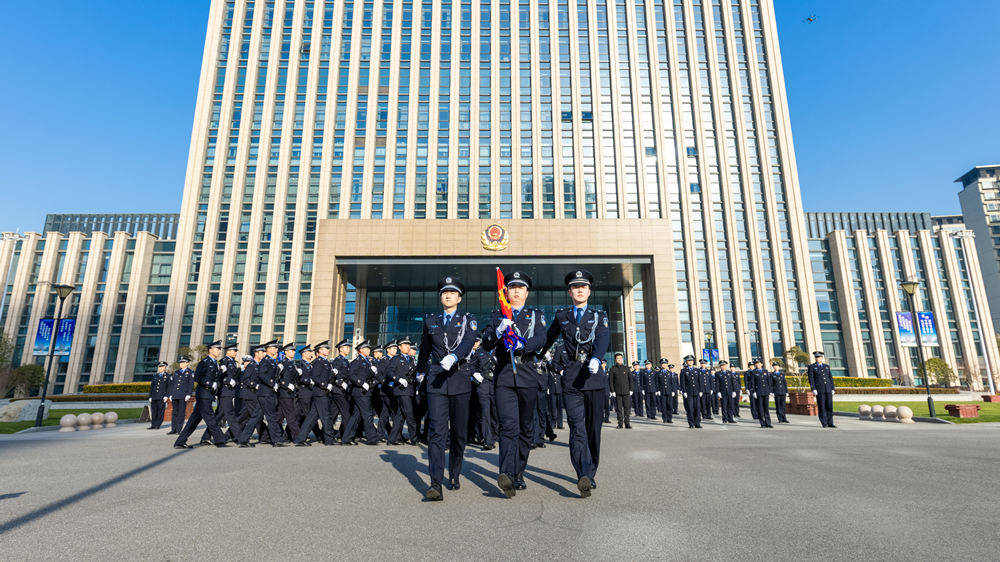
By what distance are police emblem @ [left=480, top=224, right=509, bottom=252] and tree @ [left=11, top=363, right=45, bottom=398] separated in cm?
4350

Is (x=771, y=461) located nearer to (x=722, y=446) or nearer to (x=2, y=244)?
(x=722, y=446)

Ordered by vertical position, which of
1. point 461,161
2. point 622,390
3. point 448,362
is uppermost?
point 461,161

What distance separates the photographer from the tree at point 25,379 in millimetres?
40562

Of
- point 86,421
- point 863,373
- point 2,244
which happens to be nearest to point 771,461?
point 86,421

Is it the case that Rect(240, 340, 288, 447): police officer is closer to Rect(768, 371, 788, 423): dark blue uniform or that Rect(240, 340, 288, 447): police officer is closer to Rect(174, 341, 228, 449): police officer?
Rect(174, 341, 228, 449): police officer

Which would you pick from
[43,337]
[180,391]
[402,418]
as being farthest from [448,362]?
[43,337]

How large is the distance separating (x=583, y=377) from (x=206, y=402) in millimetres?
8730

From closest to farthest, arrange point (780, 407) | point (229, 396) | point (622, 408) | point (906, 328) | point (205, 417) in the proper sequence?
point (205, 417) → point (229, 396) → point (622, 408) → point (780, 407) → point (906, 328)

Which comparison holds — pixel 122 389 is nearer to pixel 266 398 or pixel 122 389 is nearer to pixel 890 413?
pixel 266 398

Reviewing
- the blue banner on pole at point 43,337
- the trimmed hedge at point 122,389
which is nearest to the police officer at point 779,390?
the blue banner on pole at point 43,337

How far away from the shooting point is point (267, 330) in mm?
43812

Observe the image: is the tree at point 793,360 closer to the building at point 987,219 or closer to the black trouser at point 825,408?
the black trouser at point 825,408

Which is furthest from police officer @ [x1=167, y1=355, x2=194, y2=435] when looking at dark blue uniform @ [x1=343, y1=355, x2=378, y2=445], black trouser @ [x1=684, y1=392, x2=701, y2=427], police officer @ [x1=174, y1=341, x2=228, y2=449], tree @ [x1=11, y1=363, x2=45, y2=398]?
tree @ [x1=11, y1=363, x2=45, y2=398]

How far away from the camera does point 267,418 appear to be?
1011 centimetres
